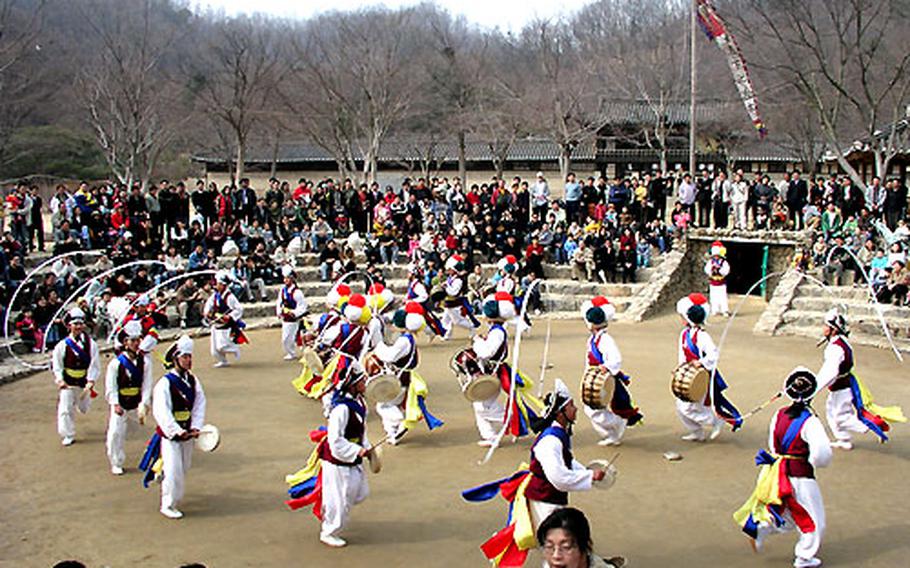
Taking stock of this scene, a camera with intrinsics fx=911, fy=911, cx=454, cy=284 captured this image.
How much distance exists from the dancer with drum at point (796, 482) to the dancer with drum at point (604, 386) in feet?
8.26

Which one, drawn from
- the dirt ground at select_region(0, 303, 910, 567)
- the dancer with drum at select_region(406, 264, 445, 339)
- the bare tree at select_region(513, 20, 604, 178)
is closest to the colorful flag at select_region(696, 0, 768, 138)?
the bare tree at select_region(513, 20, 604, 178)

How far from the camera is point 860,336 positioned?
15.0 meters

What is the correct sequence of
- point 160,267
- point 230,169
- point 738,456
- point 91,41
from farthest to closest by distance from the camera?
point 91,41, point 230,169, point 160,267, point 738,456

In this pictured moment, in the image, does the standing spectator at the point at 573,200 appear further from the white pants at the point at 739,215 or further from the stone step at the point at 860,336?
the stone step at the point at 860,336

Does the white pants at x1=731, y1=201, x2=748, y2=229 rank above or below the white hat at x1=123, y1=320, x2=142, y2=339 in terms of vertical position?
above

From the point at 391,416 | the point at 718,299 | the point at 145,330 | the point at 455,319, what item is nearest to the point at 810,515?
the point at 391,416

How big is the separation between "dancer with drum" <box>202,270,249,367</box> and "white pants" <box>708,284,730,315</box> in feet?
29.6

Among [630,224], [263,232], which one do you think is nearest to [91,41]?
[263,232]

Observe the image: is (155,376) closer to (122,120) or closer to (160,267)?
(160,267)

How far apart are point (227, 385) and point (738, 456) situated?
677 centimetres

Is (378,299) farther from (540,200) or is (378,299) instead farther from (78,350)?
(540,200)

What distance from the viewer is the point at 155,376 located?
12867 mm

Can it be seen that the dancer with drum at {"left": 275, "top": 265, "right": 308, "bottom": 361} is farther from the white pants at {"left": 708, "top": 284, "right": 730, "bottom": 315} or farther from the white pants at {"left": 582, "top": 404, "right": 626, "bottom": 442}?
the white pants at {"left": 708, "top": 284, "right": 730, "bottom": 315}

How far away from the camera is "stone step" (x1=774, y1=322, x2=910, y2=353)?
567 inches
